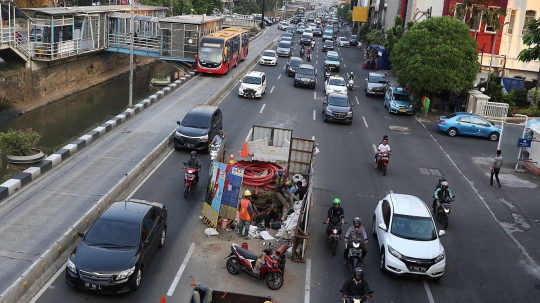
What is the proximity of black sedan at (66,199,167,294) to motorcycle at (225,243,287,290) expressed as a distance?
207 centimetres

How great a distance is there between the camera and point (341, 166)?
2398 centimetres

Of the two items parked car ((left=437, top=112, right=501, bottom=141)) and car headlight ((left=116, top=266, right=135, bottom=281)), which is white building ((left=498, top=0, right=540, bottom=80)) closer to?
parked car ((left=437, top=112, right=501, bottom=141))

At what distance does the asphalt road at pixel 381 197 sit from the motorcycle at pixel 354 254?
1.32ft

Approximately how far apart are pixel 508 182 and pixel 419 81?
12.7 m

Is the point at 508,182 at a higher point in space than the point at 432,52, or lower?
lower

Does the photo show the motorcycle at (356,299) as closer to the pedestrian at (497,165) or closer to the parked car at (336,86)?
the pedestrian at (497,165)

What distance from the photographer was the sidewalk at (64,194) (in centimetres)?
1292

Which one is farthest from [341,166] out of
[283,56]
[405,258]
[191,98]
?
[283,56]

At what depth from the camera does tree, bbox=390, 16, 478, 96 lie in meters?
34.1

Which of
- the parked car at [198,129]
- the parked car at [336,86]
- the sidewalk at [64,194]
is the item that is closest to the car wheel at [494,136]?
the parked car at [336,86]

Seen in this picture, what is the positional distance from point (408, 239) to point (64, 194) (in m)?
10.9

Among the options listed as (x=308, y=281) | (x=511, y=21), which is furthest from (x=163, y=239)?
(x=511, y=21)

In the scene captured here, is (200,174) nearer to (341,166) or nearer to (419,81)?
(341,166)

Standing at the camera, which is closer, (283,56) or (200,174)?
(200,174)
